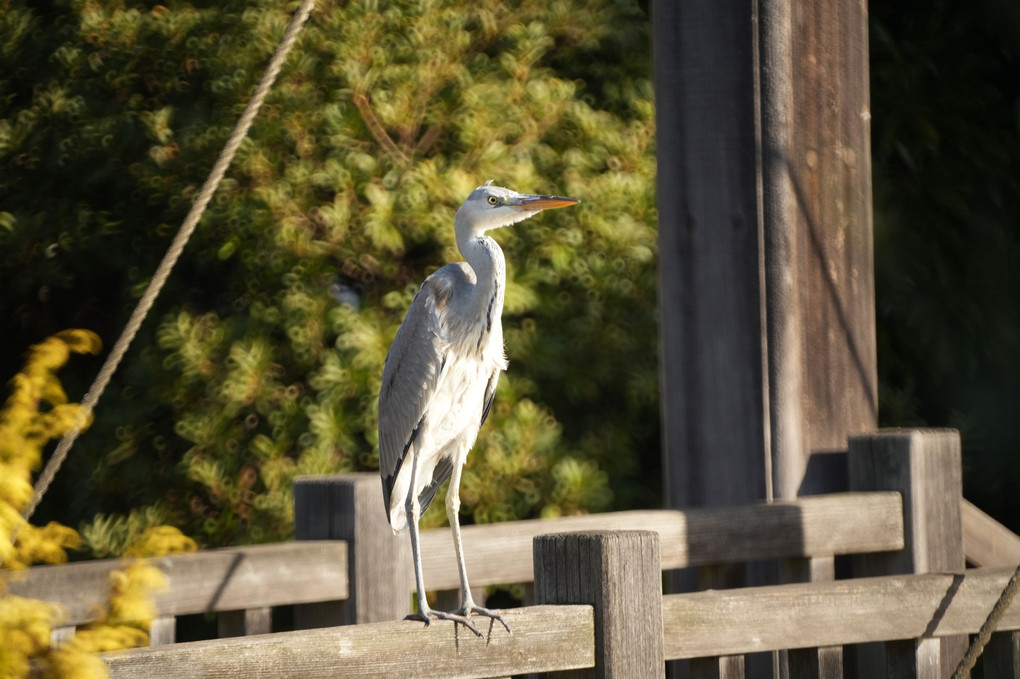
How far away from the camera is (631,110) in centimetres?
521

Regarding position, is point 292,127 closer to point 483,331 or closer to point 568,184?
point 568,184

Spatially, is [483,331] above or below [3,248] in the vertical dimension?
below

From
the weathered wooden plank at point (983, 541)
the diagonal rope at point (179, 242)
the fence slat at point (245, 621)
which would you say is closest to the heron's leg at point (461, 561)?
the fence slat at point (245, 621)

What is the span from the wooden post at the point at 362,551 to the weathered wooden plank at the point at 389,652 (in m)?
0.73

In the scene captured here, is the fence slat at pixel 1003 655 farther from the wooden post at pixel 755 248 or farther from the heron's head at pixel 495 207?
the heron's head at pixel 495 207

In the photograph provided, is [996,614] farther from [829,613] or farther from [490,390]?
[490,390]

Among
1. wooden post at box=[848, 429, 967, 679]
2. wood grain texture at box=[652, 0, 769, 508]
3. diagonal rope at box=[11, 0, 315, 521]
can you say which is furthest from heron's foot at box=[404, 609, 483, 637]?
wooden post at box=[848, 429, 967, 679]

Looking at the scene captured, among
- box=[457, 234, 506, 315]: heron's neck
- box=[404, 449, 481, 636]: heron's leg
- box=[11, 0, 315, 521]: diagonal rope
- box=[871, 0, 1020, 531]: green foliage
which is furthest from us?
box=[871, 0, 1020, 531]: green foliage

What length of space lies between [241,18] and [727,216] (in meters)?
2.72

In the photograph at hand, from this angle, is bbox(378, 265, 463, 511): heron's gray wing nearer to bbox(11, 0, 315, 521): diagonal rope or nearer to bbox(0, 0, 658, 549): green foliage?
bbox(11, 0, 315, 521): diagonal rope

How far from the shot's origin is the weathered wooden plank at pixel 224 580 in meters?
2.24

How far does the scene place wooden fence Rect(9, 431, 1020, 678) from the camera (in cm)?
170

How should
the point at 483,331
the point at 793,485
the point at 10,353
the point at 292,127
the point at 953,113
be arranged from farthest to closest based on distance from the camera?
the point at 10,353 < the point at 953,113 < the point at 292,127 < the point at 793,485 < the point at 483,331

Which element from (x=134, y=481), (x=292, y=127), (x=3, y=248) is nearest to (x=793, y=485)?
(x=292, y=127)
